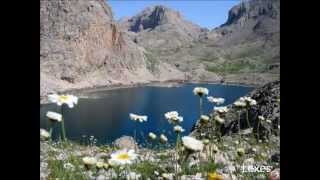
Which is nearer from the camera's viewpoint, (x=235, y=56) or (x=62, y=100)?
(x=62, y=100)

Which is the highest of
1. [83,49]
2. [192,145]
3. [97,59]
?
[83,49]

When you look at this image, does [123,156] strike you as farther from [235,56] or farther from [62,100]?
[235,56]

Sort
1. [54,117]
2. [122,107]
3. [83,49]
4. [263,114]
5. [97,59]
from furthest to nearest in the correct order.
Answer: [97,59]
[83,49]
[122,107]
[263,114]
[54,117]

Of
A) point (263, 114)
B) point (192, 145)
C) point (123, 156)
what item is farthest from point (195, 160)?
point (263, 114)

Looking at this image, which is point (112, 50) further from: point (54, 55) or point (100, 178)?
point (100, 178)

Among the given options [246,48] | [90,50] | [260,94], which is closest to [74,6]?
[90,50]

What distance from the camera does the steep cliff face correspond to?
3423 inches

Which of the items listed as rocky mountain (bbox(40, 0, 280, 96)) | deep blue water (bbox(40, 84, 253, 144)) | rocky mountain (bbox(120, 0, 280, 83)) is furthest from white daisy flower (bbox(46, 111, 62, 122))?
rocky mountain (bbox(120, 0, 280, 83))

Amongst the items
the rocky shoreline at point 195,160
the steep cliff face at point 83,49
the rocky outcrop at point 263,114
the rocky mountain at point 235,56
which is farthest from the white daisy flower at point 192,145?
the rocky mountain at point 235,56

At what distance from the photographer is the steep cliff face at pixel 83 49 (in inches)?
3423

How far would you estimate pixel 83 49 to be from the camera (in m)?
94.3

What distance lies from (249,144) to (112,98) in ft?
236

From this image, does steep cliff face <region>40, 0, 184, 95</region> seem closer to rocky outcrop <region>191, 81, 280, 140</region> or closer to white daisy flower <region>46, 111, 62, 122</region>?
rocky outcrop <region>191, 81, 280, 140</region>

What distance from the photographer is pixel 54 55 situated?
87188mm
